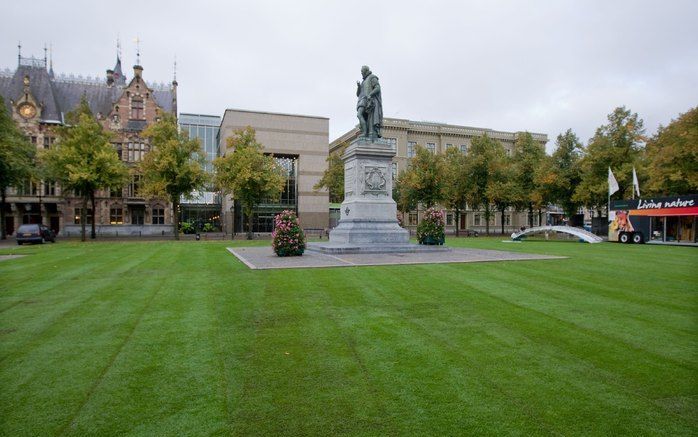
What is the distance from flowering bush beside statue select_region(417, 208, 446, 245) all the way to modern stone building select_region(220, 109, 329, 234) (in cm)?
3821

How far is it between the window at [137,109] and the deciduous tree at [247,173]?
23.7 meters

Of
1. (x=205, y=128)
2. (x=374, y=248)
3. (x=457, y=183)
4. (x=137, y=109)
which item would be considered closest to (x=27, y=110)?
(x=137, y=109)

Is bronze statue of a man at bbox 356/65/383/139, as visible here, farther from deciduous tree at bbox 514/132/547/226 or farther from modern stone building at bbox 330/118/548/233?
modern stone building at bbox 330/118/548/233

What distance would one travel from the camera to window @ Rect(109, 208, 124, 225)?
54.7 meters

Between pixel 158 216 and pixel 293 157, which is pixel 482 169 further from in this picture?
pixel 158 216

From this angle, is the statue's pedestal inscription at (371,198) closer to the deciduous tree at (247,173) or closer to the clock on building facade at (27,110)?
the deciduous tree at (247,173)

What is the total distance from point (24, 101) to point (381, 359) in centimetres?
6423

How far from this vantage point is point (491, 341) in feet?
19.6

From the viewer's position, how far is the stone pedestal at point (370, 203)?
20.0m

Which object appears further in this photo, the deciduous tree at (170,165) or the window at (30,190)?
the window at (30,190)

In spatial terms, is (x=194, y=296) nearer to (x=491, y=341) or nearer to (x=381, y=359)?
(x=381, y=359)

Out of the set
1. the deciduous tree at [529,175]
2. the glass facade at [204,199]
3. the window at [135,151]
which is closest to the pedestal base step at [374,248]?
the deciduous tree at [529,175]

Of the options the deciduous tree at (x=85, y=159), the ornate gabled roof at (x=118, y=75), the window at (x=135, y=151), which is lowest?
the deciduous tree at (x=85, y=159)

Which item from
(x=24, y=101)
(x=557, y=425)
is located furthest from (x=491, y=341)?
(x=24, y=101)
